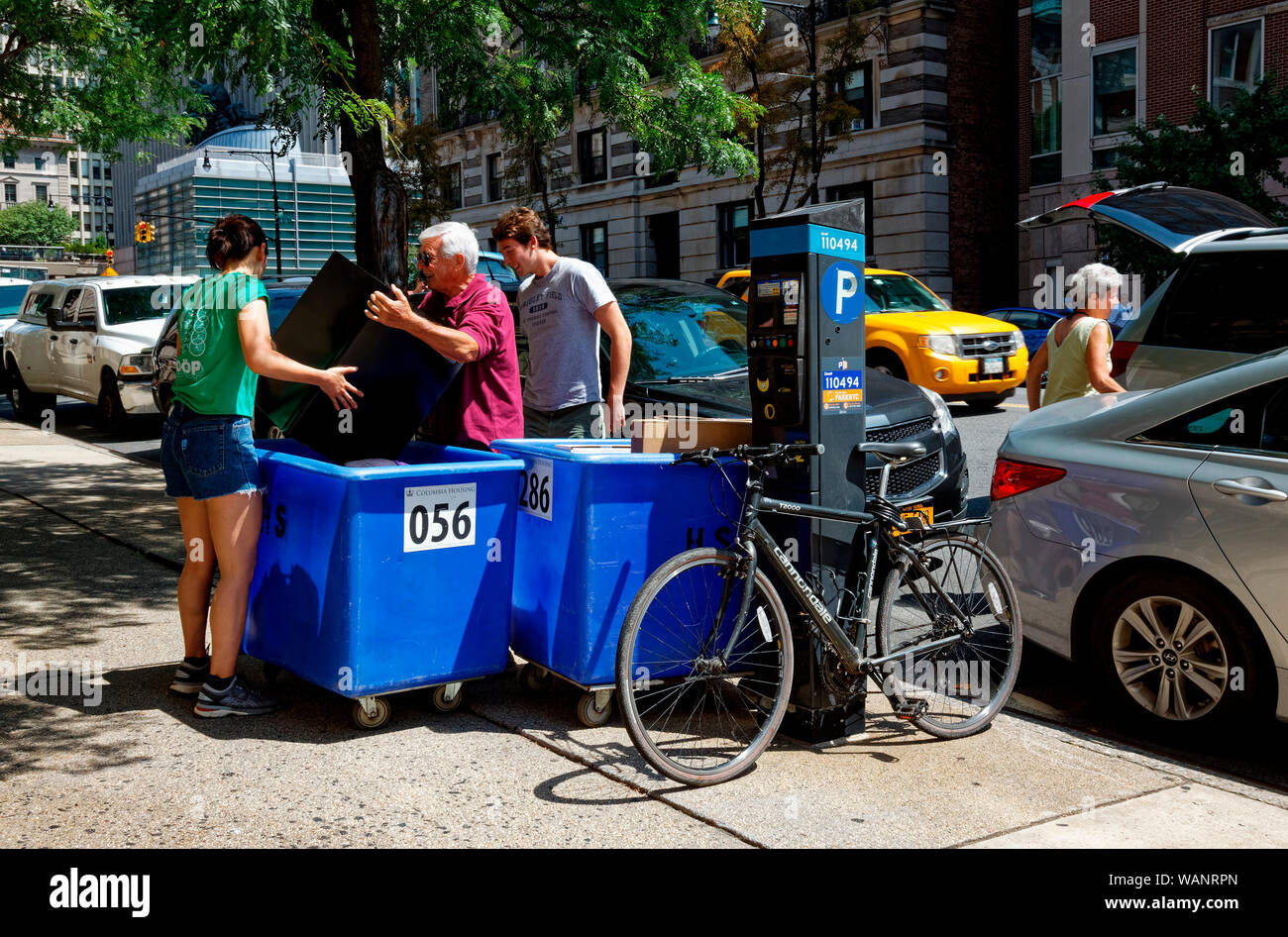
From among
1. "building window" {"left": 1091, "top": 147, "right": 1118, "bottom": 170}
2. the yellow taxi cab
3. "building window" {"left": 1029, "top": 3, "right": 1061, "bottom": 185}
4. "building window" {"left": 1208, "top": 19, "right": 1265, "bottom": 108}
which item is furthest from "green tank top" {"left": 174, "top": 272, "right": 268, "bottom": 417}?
"building window" {"left": 1029, "top": 3, "right": 1061, "bottom": 185}

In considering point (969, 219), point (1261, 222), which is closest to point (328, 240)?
point (969, 219)

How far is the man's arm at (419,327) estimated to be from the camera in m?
5.02

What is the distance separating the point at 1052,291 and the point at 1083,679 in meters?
27.4

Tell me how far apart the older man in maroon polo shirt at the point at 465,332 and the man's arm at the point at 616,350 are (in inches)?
28.6

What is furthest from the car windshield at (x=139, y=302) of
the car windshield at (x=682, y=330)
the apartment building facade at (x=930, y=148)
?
the apartment building facade at (x=930, y=148)

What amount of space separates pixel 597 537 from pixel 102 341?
12.6 m

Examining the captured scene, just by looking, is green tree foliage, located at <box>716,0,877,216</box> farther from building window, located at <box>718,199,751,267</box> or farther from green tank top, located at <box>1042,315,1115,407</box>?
green tank top, located at <box>1042,315,1115,407</box>

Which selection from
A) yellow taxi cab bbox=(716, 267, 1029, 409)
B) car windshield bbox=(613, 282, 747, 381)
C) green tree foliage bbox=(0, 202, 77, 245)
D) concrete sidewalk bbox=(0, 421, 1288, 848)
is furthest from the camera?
green tree foliage bbox=(0, 202, 77, 245)

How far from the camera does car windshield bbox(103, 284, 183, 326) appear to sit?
16172 millimetres

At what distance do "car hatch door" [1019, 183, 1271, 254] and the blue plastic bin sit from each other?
3447mm

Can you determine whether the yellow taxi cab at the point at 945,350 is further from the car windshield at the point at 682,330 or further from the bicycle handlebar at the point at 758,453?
the bicycle handlebar at the point at 758,453

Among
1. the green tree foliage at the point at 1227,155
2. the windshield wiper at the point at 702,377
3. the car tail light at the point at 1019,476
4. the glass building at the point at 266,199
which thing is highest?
the glass building at the point at 266,199
